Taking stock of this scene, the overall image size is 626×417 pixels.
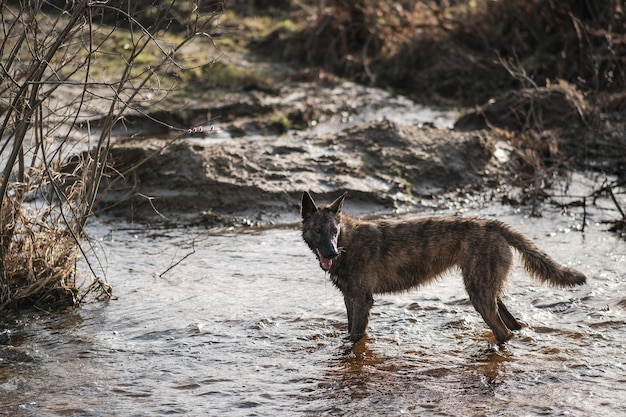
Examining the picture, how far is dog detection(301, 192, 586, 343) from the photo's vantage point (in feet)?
24.3

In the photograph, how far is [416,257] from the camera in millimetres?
7809

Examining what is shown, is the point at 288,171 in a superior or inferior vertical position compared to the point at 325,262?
superior

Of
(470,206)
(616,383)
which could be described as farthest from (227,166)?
(616,383)

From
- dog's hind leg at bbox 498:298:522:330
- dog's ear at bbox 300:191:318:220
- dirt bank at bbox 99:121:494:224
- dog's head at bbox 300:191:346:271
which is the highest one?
dirt bank at bbox 99:121:494:224

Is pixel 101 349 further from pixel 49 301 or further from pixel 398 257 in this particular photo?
pixel 398 257

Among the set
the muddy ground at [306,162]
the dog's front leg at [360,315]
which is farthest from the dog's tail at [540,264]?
the muddy ground at [306,162]

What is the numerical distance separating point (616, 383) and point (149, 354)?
3.74 meters

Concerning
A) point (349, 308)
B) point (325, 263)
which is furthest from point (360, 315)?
point (325, 263)

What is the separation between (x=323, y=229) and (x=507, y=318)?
1842 millimetres

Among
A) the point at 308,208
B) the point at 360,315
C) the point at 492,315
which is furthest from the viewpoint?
the point at 308,208

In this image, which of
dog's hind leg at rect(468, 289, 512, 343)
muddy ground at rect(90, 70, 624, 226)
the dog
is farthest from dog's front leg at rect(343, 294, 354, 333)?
muddy ground at rect(90, 70, 624, 226)

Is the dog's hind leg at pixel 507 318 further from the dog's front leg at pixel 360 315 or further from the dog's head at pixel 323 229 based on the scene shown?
the dog's head at pixel 323 229

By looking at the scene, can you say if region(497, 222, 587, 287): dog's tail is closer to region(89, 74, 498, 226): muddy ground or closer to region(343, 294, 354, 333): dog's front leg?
region(343, 294, 354, 333): dog's front leg

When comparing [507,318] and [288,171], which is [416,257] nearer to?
[507,318]
